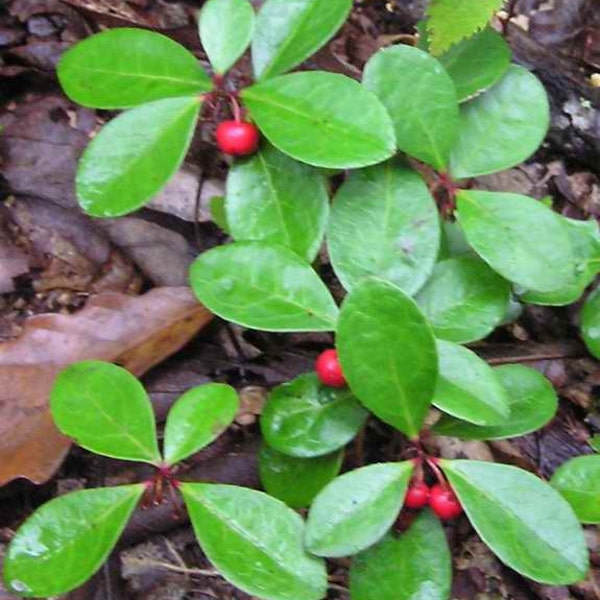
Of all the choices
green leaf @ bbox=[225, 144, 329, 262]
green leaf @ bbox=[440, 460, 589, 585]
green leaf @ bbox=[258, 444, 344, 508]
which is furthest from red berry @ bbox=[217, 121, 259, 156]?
green leaf @ bbox=[440, 460, 589, 585]

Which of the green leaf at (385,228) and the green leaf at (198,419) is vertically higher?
the green leaf at (385,228)

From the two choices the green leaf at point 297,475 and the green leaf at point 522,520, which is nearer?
the green leaf at point 522,520

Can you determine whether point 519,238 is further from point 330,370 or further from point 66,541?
point 66,541

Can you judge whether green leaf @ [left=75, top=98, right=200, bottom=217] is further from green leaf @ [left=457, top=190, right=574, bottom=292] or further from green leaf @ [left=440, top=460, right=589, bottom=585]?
green leaf @ [left=440, top=460, right=589, bottom=585]

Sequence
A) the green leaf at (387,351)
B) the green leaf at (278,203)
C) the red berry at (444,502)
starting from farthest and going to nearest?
the green leaf at (278,203), the red berry at (444,502), the green leaf at (387,351)

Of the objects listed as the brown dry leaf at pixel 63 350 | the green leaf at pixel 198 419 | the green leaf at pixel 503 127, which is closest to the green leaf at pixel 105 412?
the green leaf at pixel 198 419

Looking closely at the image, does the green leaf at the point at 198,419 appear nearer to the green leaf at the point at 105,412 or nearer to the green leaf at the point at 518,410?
the green leaf at the point at 105,412

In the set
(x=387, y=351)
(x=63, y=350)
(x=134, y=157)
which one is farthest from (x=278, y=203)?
(x=63, y=350)
